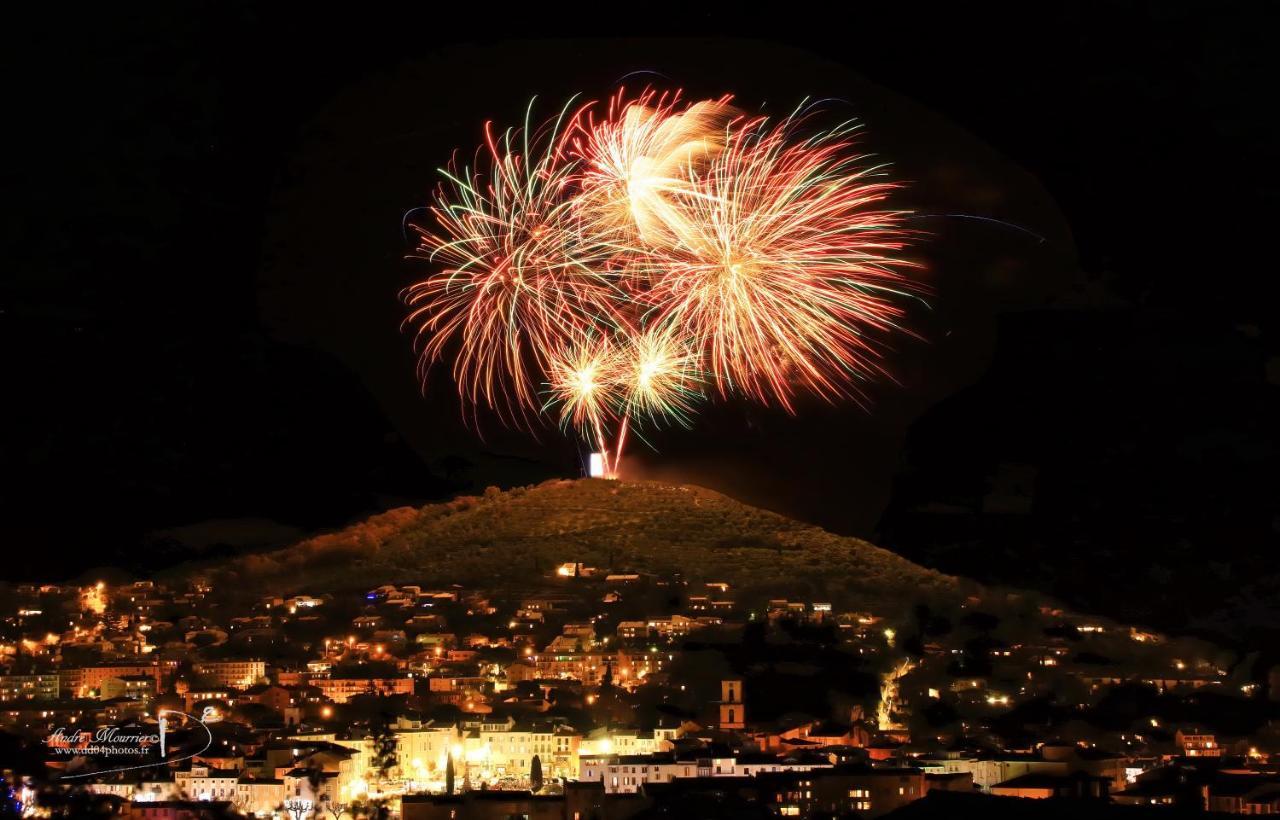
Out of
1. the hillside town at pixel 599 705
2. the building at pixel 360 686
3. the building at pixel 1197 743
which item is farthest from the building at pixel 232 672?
the building at pixel 1197 743

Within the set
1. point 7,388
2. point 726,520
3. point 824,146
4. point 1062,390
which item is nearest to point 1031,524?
point 1062,390

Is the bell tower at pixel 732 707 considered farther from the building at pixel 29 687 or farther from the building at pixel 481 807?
the building at pixel 29 687

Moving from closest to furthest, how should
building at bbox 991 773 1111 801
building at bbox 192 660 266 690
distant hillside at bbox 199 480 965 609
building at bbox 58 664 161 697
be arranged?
building at bbox 991 773 1111 801 < building at bbox 58 664 161 697 < building at bbox 192 660 266 690 < distant hillside at bbox 199 480 965 609

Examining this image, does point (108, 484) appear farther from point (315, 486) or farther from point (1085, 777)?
point (1085, 777)

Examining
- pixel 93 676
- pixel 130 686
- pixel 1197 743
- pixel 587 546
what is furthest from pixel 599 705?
pixel 587 546
